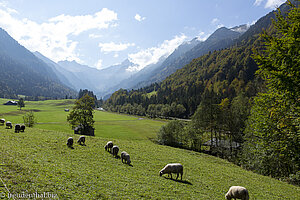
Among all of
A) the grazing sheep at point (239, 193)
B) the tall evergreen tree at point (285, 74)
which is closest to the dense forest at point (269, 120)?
the tall evergreen tree at point (285, 74)

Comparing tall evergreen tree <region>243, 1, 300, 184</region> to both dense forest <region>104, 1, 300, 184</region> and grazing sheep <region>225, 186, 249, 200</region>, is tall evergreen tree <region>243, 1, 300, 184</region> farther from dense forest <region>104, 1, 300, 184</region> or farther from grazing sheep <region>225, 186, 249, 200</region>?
grazing sheep <region>225, 186, 249, 200</region>

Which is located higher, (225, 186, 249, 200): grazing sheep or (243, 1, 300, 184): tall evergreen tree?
(243, 1, 300, 184): tall evergreen tree

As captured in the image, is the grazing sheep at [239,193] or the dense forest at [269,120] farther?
the dense forest at [269,120]

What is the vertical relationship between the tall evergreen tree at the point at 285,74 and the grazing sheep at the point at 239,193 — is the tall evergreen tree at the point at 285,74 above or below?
above

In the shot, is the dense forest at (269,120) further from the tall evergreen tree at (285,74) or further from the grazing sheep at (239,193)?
the grazing sheep at (239,193)

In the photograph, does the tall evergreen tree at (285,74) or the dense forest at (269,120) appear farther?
the dense forest at (269,120)

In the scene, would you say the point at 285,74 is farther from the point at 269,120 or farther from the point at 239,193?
the point at 239,193

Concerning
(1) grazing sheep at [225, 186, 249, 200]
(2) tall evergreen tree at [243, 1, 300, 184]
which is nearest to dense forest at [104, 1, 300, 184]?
(2) tall evergreen tree at [243, 1, 300, 184]

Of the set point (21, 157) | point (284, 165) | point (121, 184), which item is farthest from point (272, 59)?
point (284, 165)

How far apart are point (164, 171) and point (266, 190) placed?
50.5 ft

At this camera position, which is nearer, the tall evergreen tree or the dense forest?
the tall evergreen tree

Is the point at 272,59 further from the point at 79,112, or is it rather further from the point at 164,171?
the point at 79,112

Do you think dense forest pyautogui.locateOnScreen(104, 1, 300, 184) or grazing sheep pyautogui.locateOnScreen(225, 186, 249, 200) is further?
dense forest pyautogui.locateOnScreen(104, 1, 300, 184)

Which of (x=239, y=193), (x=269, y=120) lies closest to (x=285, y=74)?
(x=269, y=120)
